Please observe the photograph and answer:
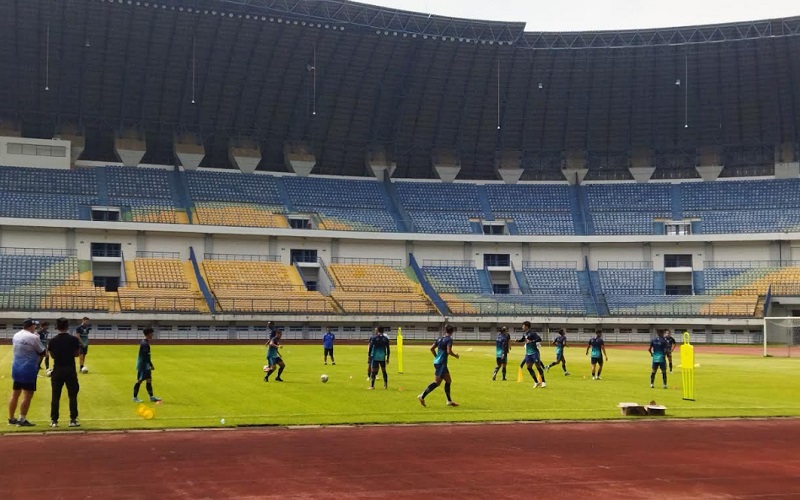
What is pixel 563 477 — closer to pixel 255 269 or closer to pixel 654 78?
pixel 255 269

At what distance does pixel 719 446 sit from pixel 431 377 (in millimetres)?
15745

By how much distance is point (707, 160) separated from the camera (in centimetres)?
7831

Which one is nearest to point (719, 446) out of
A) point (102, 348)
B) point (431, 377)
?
point (431, 377)

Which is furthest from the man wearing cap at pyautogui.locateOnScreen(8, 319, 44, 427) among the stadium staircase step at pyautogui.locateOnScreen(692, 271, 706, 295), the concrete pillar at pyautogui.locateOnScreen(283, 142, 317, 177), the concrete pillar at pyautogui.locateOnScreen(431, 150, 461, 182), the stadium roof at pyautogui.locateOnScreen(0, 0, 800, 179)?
the concrete pillar at pyautogui.locateOnScreen(431, 150, 461, 182)

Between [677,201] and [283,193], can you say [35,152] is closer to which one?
[283,193]

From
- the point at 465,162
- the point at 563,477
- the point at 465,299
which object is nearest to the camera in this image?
the point at 563,477

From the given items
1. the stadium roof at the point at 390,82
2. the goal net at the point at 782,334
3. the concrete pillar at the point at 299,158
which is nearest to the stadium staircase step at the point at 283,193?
the concrete pillar at the point at 299,158

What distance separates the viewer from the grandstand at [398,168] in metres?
65.3

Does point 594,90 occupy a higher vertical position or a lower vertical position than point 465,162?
higher

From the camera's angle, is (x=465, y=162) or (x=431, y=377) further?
(x=465, y=162)

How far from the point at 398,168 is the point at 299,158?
9.89 metres

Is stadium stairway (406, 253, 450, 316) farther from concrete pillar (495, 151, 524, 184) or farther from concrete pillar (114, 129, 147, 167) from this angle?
concrete pillar (114, 129, 147, 167)

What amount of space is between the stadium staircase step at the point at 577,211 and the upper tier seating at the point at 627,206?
2.82 feet

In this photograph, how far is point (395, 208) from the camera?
77438 mm
